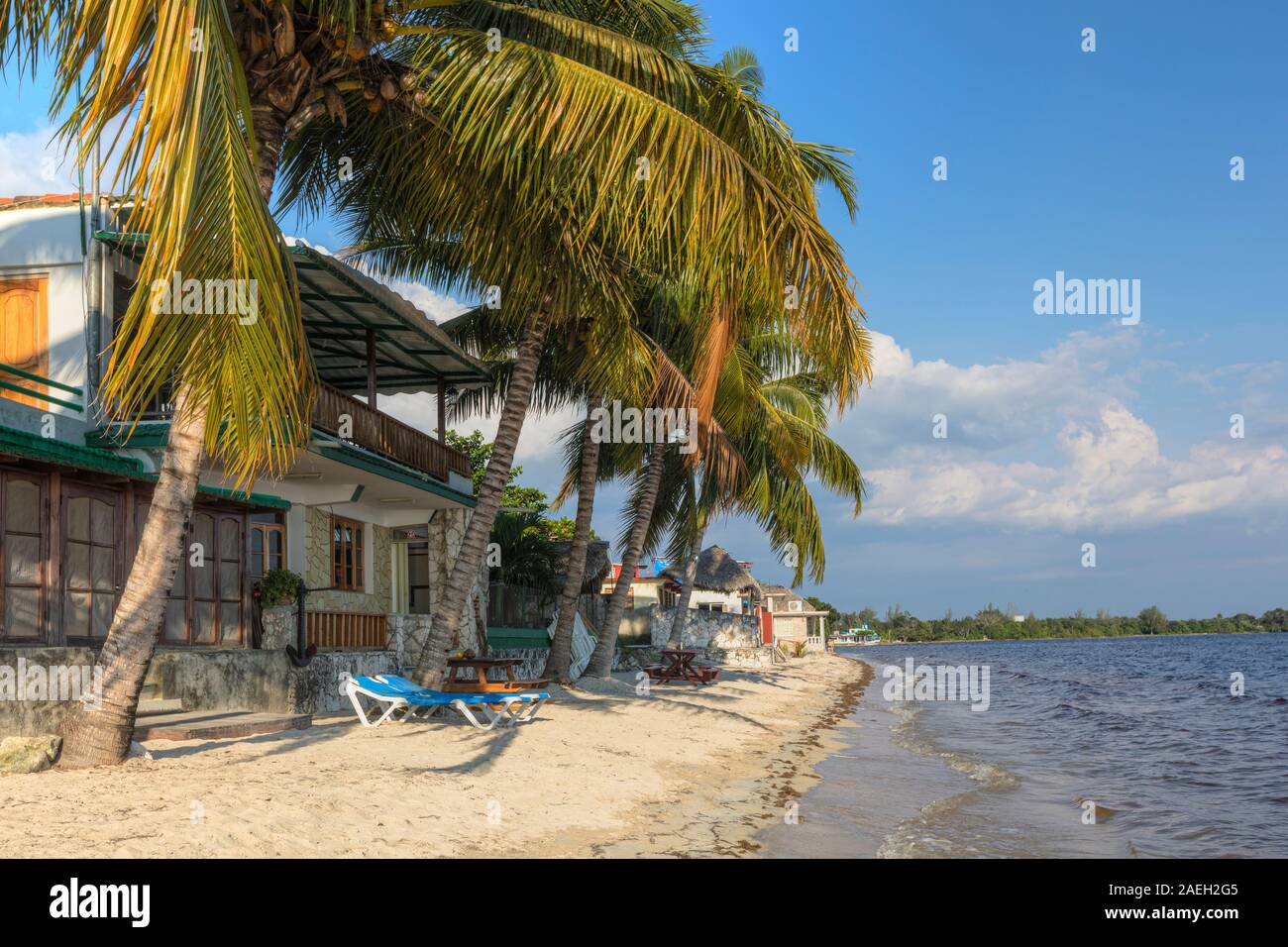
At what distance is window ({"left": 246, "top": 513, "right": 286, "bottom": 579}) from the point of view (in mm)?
15508

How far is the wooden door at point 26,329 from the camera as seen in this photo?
12836mm

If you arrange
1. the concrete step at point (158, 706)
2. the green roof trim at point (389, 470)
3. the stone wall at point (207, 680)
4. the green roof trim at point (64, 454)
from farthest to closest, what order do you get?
the green roof trim at point (389, 470) < the concrete step at point (158, 706) < the green roof trim at point (64, 454) < the stone wall at point (207, 680)

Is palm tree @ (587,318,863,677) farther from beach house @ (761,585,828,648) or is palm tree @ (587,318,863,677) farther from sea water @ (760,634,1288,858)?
beach house @ (761,585,828,648)

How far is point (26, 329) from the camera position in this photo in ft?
42.2

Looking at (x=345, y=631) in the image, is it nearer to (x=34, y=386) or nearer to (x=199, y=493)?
(x=199, y=493)

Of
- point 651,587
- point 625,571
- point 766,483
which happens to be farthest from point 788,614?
point 625,571

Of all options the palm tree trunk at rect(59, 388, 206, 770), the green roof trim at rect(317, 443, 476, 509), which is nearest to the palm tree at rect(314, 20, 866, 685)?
the green roof trim at rect(317, 443, 476, 509)

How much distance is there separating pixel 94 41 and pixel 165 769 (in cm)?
508

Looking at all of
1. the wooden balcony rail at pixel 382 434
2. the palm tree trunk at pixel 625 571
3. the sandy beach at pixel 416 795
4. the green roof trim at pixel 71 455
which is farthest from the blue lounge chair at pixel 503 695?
the palm tree trunk at pixel 625 571

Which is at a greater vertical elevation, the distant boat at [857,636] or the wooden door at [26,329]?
the wooden door at [26,329]

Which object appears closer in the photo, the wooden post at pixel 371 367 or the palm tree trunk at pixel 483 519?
the palm tree trunk at pixel 483 519

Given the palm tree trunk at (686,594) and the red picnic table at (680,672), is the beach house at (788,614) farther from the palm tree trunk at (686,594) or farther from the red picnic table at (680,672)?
the red picnic table at (680,672)

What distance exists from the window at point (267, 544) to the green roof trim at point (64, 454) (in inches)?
126

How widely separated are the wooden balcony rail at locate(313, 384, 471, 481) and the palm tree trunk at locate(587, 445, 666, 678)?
4703mm
